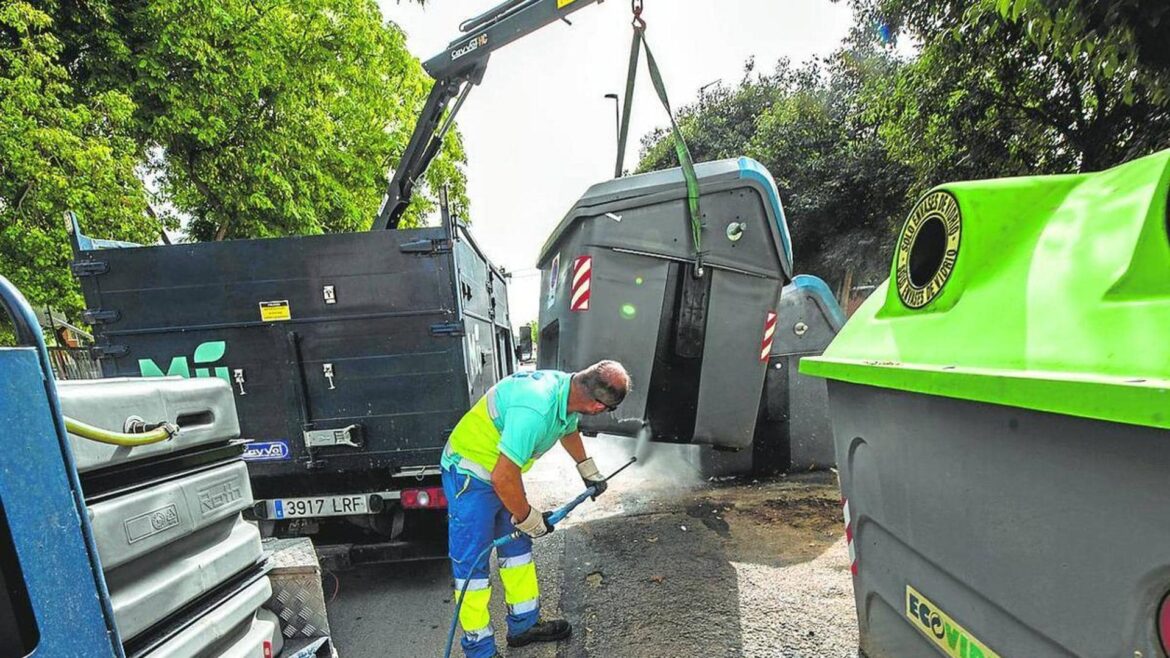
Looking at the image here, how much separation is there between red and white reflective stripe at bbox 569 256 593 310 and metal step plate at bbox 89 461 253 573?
2.07 meters

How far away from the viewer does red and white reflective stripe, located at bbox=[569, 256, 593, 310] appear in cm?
333

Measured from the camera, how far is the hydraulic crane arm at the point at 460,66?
13.6 feet

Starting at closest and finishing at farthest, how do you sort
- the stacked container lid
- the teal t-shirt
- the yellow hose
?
the yellow hose < the stacked container lid < the teal t-shirt

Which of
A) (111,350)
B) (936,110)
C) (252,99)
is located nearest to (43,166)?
(252,99)

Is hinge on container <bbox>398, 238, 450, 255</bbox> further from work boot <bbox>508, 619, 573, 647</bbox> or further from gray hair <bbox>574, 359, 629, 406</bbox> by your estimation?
work boot <bbox>508, 619, 573, 647</bbox>

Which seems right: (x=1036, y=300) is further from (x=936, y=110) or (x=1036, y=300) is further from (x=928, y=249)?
(x=936, y=110)

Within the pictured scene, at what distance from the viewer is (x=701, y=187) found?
10.7 ft

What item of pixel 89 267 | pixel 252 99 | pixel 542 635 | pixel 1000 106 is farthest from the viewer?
pixel 252 99

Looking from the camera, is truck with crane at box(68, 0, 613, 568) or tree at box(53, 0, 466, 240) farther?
tree at box(53, 0, 466, 240)

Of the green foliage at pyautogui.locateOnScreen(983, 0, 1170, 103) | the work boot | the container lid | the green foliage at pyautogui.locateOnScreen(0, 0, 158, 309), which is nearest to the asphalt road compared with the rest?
the work boot

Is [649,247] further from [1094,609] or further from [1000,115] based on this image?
[1000,115]

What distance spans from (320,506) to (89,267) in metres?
1.99

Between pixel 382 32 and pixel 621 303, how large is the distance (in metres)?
10.5

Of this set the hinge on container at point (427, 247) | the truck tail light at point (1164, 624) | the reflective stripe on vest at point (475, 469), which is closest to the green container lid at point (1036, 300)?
the truck tail light at point (1164, 624)
